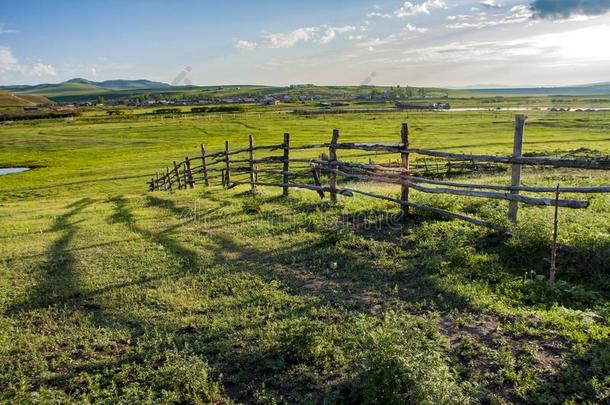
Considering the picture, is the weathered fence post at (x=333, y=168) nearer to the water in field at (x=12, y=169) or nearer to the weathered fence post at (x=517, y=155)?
the weathered fence post at (x=517, y=155)

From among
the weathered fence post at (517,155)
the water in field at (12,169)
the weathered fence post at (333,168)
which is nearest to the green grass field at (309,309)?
the weathered fence post at (517,155)

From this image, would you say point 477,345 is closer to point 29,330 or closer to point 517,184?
point 517,184

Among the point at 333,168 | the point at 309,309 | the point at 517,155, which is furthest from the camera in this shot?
the point at 333,168

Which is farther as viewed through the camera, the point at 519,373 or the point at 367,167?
the point at 367,167

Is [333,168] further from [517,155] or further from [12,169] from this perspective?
[12,169]

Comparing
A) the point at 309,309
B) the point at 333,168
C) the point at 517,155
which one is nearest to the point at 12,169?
the point at 333,168

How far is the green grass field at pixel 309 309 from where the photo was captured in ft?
13.7

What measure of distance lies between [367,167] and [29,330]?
7.78m

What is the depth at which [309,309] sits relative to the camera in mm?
5844

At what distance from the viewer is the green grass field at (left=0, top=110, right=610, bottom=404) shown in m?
4.18

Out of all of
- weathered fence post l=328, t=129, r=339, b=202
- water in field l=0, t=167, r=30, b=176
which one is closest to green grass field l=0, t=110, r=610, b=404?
weathered fence post l=328, t=129, r=339, b=202

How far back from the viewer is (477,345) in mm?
4688

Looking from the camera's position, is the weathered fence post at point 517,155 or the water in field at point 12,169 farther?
the water in field at point 12,169

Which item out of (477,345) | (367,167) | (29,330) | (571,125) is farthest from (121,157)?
(571,125)
